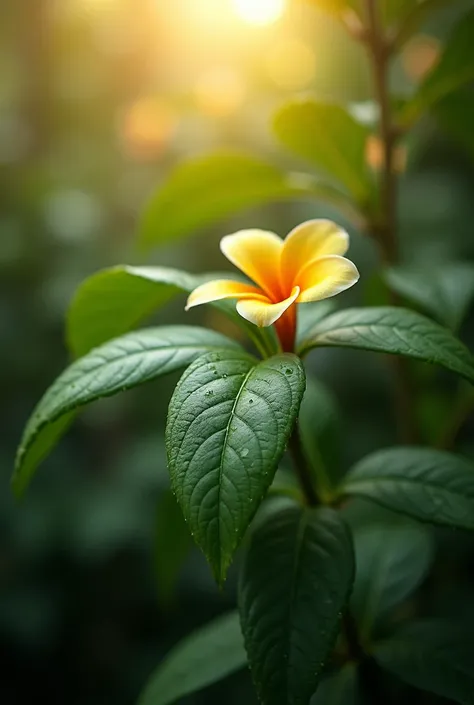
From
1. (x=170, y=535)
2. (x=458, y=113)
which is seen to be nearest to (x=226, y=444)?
Result: (x=170, y=535)

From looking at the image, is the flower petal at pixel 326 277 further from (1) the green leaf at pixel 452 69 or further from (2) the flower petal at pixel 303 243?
(1) the green leaf at pixel 452 69

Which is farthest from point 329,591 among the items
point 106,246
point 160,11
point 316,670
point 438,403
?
point 160,11

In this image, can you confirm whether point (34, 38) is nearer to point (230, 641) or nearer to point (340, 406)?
point (340, 406)

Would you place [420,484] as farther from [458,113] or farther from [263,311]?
[458,113]

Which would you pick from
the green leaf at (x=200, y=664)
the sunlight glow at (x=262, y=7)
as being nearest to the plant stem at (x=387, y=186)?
the sunlight glow at (x=262, y=7)

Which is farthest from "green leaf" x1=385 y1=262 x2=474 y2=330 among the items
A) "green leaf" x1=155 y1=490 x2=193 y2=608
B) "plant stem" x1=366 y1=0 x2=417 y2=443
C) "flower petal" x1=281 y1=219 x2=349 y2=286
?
"green leaf" x1=155 y1=490 x2=193 y2=608

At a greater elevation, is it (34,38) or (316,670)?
(34,38)
